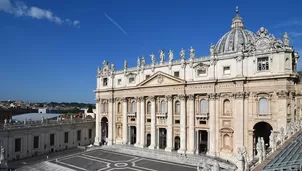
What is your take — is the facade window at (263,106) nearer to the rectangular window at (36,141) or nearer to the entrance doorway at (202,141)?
the entrance doorway at (202,141)

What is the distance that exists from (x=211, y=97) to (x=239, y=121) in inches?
211

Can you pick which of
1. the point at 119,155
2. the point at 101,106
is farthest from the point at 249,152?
the point at 101,106

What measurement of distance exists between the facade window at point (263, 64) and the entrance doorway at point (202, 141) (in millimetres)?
13346

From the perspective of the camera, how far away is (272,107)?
3353 cm

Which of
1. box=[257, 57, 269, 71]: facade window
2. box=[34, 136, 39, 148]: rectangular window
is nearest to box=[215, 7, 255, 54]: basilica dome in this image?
box=[257, 57, 269, 71]: facade window

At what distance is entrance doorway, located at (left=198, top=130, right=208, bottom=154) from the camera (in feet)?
133

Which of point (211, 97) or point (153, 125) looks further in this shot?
point (153, 125)

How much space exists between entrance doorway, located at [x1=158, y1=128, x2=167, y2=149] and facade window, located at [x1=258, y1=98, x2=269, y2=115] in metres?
16.9

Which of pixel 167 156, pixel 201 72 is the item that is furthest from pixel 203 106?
pixel 167 156

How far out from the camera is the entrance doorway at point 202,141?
1593 inches

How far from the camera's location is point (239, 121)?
35.4 metres

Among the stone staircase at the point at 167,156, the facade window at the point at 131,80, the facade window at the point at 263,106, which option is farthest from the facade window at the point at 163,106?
the facade window at the point at 263,106

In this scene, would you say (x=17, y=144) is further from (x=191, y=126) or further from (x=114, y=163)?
(x=191, y=126)

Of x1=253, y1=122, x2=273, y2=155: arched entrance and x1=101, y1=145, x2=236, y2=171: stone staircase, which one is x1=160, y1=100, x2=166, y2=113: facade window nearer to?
x1=101, y1=145, x2=236, y2=171: stone staircase
